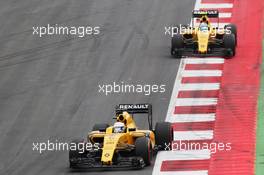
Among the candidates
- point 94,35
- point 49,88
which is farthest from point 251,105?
point 94,35

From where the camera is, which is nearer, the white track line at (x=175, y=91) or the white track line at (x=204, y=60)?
the white track line at (x=175, y=91)

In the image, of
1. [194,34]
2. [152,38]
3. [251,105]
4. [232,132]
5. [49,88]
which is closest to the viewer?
[232,132]

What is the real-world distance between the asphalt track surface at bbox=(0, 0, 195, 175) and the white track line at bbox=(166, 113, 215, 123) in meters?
0.39

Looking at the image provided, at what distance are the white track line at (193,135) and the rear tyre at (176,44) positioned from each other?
26.2 feet

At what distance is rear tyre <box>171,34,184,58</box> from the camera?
39219 millimetres

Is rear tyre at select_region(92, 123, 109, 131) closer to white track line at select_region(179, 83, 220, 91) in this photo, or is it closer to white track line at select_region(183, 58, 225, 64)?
white track line at select_region(179, 83, 220, 91)

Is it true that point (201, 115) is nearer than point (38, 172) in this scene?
No

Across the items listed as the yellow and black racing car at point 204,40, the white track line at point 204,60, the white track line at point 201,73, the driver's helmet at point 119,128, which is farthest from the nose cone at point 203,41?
the driver's helmet at point 119,128

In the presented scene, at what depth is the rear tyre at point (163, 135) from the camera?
29.9m

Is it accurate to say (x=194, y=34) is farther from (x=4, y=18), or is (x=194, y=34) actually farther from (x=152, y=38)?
(x=4, y=18)

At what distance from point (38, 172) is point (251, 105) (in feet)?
27.5

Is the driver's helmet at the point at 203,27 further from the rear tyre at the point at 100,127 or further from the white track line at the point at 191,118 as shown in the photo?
the rear tyre at the point at 100,127

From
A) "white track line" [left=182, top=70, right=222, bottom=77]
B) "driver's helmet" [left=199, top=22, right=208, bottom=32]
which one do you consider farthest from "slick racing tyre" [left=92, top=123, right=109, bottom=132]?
"driver's helmet" [left=199, top=22, right=208, bottom=32]

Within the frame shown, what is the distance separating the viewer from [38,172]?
28.8 meters
